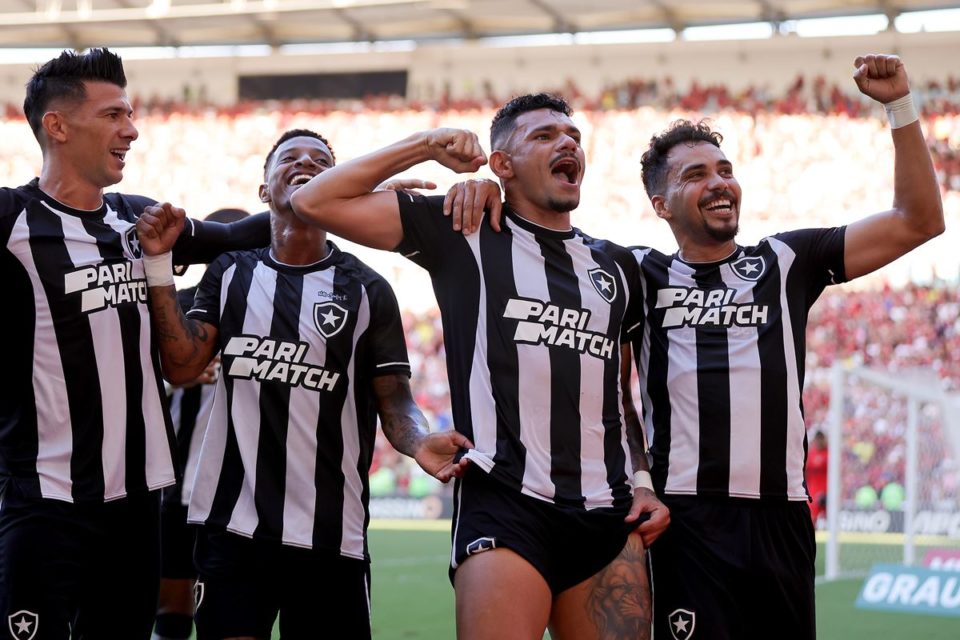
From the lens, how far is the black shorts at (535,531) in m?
3.52

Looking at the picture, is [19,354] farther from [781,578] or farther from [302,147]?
[781,578]

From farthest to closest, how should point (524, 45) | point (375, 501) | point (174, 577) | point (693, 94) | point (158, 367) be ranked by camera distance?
point (524, 45) < point (693, 94) < point (375, 501) < point (174, 577) < point (158, 367)

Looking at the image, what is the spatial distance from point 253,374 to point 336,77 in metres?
25.3

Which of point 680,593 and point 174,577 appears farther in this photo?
point 174,577

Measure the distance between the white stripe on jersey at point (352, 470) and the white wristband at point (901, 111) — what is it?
2.00 meters

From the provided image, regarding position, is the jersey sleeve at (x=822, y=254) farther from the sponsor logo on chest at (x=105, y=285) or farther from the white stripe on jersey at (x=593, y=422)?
the sponsor logo on chest at (x=105, y=285)

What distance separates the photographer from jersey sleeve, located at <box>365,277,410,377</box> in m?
4.29

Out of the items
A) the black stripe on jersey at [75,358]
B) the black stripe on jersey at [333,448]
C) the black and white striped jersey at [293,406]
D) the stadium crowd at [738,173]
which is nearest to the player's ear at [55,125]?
the black stripe on jersey at [75,358]

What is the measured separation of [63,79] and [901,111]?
115 inches

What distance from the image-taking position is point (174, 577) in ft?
19.8

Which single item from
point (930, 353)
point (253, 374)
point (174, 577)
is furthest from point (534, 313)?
point (930, 353)

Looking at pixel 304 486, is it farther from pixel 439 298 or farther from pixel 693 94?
pixel 693 94

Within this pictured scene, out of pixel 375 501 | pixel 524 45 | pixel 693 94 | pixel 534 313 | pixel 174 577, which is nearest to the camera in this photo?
pixel 534 313

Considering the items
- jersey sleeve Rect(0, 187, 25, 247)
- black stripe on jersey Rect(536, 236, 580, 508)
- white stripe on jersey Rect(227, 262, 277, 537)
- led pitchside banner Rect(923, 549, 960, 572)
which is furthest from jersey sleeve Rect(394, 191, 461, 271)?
led pitchside banner Rect(923, 549, 960, 572)
